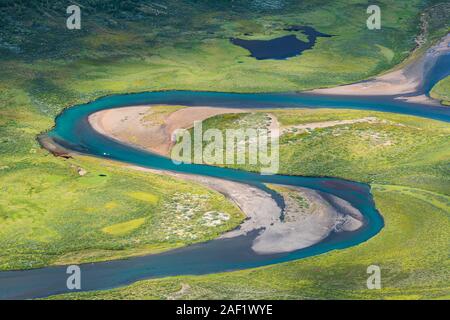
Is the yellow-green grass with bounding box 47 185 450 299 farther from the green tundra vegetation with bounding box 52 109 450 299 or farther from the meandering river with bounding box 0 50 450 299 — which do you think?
the meandering river with bounding box 0 50 450 299

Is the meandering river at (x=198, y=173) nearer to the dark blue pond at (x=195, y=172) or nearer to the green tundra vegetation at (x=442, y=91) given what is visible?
the dark blue pond at (x=195, y=172)

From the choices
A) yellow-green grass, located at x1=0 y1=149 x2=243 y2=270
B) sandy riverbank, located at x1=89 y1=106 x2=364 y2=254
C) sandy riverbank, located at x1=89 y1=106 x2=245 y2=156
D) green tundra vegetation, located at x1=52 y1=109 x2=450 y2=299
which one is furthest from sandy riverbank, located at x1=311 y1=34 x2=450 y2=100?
yellow-green grass, located at x1=0 y1=149 x2=243 y2=270

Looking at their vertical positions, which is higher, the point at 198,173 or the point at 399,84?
the point at 399,84

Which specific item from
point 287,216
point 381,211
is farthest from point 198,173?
point 381,211

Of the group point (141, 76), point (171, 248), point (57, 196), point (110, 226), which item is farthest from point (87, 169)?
point (141, 76)

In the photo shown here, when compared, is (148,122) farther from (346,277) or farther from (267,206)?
(346,277)

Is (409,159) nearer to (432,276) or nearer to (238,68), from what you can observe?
(432,276)
